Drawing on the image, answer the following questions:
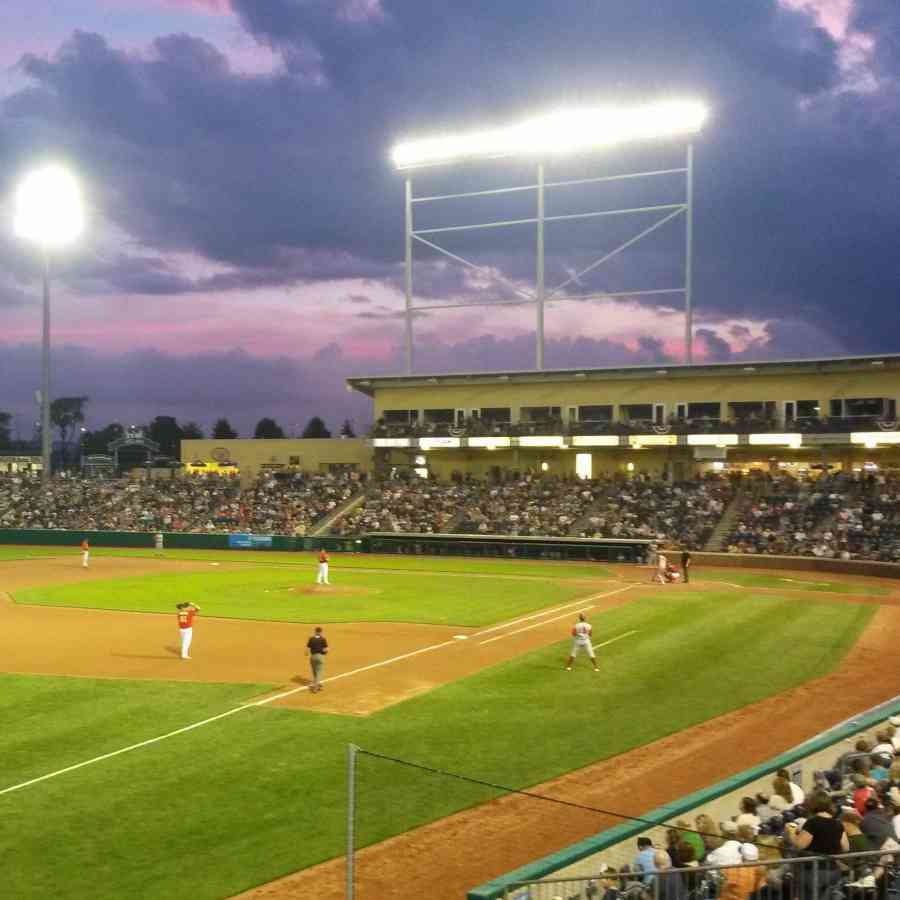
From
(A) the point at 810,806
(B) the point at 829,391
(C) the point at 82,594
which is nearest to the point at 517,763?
(A) the point at 810,806

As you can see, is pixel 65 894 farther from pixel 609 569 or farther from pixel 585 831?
pixel 609 569

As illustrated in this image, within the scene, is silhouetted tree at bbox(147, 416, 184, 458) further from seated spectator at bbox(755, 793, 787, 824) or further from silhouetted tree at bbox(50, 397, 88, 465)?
seated spectator at bbox(755, 793, 787, 824)

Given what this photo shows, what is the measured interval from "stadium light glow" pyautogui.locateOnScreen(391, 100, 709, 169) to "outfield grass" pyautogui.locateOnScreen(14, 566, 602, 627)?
25.4 metres

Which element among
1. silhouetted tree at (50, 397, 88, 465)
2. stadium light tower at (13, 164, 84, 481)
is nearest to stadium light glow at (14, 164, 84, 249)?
stadium light tower at (13, 164, 84, 481)

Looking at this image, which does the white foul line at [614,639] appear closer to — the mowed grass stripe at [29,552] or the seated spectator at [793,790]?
the seated spectator at [793,790]

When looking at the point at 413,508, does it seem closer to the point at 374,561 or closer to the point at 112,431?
the point at 374,561

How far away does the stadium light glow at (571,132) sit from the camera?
49.4 metres

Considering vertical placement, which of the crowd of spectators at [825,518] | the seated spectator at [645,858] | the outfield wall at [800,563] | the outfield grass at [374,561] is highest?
the crowd of spectators at [825,518]

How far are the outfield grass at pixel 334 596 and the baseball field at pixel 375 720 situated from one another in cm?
26

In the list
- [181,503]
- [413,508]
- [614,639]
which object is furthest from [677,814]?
[181,503]

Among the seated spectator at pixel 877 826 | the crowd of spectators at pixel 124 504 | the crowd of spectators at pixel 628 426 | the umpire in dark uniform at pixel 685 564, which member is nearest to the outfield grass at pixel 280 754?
the seated spectator at pixel 877 826

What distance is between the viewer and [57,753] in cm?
1494

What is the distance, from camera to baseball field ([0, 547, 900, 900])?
11.3 m

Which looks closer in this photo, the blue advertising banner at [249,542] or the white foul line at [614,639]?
the white foul line at [614,639]
